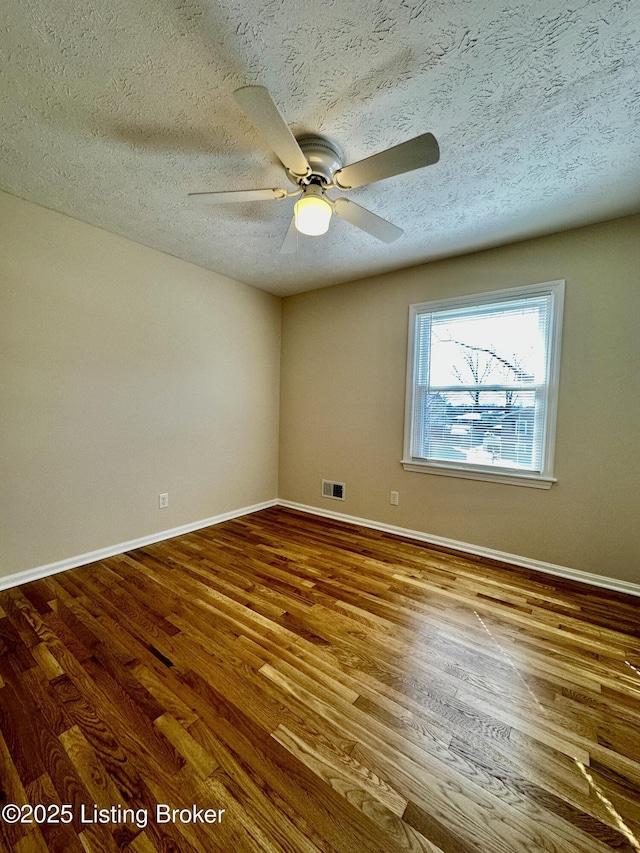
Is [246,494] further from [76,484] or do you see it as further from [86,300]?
[86,300]

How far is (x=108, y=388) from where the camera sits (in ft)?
8.68

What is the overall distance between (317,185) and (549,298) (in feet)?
6.40

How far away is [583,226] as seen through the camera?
93.7 inches

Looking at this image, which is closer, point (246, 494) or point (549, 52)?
point (549, 52)

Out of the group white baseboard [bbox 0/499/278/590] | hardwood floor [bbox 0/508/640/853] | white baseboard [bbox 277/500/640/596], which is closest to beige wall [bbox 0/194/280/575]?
white baseboard [bbox 0/499/278/590]

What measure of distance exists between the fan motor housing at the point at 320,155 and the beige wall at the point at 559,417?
1.61 metres

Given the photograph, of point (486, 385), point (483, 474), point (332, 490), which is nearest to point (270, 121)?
point (486, 385)

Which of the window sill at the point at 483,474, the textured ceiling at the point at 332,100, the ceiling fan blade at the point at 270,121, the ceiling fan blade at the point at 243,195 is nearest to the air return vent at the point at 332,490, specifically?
the window sill at the point at 483,474

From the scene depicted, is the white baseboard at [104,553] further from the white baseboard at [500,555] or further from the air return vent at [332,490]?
the white baseboard at [500,555]

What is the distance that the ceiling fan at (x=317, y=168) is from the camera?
4.04ft

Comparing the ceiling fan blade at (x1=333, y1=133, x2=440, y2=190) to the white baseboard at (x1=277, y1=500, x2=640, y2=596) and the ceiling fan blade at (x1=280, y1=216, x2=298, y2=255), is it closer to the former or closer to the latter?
the ceiling fan blade at (x1=280, y1=216, x2=298, y2=255)

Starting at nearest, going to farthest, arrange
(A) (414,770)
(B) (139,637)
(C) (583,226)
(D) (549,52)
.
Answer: (A) (414,770) < (D) (549,52) < (B) (139,637) < (C) (583,226)

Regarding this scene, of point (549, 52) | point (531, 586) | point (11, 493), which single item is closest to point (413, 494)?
point (531, 586)

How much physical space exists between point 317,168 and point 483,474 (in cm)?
250
